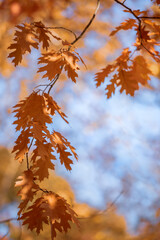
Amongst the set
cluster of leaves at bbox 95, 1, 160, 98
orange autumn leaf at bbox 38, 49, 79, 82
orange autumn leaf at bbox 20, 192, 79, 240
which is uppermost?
cluster of leaves at bbox 95, 1, 160, 98

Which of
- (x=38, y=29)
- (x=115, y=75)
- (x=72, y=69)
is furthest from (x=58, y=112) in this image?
(x=115, y=75)

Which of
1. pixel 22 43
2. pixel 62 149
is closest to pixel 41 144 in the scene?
pixel 62 149

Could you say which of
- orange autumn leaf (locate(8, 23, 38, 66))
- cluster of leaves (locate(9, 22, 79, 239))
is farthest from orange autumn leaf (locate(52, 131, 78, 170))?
orange autumn leaf (locate(8, 23, 38, 66))

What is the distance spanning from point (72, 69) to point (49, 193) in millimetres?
622

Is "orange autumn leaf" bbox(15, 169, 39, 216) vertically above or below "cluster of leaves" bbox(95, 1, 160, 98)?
below

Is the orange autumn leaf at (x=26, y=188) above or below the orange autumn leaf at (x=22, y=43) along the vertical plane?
below

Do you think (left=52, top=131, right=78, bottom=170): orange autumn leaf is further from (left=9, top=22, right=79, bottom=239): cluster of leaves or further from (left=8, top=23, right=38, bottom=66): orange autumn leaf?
(left=8, top=23, right=38, bottom=66): orange autumn leaf

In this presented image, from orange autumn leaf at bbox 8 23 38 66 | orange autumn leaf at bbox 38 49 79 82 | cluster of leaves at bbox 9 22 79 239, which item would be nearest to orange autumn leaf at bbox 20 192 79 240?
cluster of leaves at bbox 9 22 79 239

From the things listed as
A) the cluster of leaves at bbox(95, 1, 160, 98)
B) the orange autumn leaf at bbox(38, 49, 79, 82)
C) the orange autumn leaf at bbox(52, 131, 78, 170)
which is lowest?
the orange autumn leaf at bbox(52, 131, 78, 170)

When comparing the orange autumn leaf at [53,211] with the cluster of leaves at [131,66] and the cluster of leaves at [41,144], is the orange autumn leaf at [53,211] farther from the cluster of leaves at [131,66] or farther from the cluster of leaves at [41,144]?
the cluster of leaves at [131,66]

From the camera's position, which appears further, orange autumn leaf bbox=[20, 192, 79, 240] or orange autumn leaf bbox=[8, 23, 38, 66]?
orange autumn leaf bbox=[8, 23, 38, 66]

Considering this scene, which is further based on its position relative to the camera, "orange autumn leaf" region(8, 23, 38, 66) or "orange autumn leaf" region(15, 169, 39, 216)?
"orange autumn leaf" region(8, 23, 38, 66)

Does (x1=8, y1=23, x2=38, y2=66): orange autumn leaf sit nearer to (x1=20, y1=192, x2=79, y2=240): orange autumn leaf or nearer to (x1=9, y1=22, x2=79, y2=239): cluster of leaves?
(x1=9, y1=22, x2=79, y2=239): cluster of leaves

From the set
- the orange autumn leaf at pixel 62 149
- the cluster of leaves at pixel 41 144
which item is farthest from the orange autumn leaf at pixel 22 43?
the orange autumn leaf at pixel 62 149
